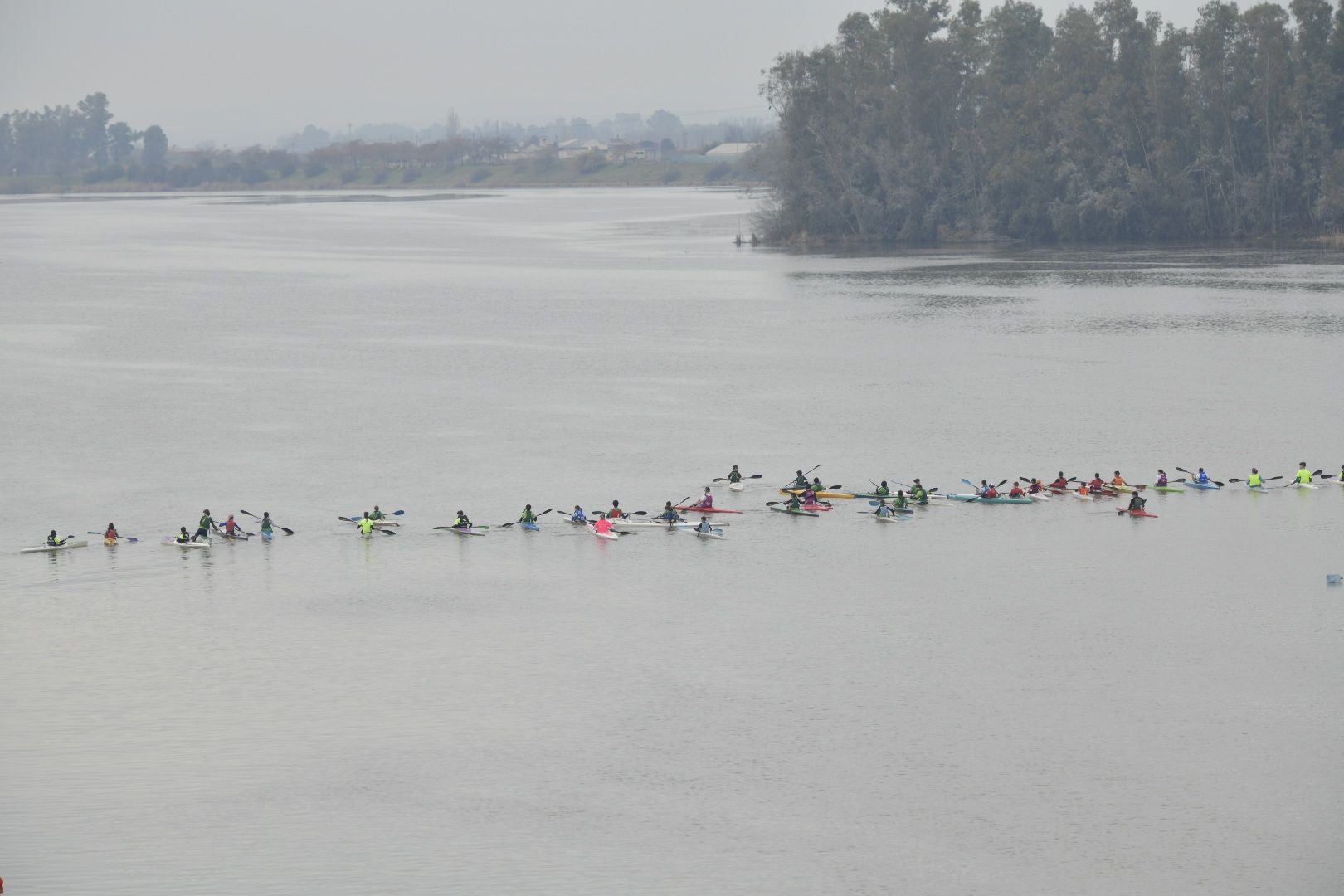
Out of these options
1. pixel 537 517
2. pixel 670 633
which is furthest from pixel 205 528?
pixel 670 633

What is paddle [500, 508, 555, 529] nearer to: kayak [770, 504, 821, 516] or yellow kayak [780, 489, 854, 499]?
kayak [770, 504, 821, 516]

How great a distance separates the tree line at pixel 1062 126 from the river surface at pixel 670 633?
47156mm

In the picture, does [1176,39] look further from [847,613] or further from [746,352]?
[847,613]

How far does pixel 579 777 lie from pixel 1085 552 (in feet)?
62.1

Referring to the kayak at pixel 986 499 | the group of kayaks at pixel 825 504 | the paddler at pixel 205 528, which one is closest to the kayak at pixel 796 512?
the group of kayaks at pixel 825 504

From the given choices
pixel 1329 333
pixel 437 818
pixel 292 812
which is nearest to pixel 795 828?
pixel 437 818

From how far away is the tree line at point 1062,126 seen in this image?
117250mm

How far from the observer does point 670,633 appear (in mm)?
35906

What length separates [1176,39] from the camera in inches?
4702

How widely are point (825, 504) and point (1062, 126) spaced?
84.9 meters

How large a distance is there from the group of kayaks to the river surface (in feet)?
1.73

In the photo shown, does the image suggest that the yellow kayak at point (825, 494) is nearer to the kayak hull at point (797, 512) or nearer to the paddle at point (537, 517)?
the kayak hull at point (797, 512)

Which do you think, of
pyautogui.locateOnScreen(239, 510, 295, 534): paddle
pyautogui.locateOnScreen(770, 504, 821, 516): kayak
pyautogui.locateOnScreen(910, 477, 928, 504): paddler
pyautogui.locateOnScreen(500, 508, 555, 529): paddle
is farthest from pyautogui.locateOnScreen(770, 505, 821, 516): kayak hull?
pyautogui.locateOnScreen(239, 510, 295, 534): paddle

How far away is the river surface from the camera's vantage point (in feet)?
84.6
